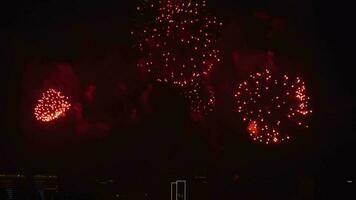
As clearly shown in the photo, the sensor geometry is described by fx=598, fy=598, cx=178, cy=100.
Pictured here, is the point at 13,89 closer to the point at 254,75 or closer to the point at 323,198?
the point at 254,75

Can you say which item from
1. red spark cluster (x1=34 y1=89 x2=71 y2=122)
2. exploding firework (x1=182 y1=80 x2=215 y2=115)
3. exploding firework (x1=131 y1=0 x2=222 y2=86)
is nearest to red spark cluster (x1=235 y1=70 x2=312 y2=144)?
exploding firework (x1=182 y1=80 x2=215 y2=115)

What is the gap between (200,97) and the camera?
13680 mm

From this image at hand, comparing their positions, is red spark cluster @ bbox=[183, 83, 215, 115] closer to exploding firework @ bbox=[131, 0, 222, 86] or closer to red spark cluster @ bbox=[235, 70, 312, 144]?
exploding firework @ bbox=[131, 0, 222, 86]

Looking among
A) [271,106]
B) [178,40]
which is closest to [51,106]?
[178,40]

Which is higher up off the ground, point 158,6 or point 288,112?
point 158,6

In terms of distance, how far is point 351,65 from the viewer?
13.7m

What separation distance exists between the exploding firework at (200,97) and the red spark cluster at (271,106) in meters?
0.63

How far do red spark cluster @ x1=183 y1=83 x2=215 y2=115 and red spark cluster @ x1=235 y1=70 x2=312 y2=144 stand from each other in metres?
0.63

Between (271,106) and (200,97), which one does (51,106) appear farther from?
(271,106)

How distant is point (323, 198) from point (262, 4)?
4.54 metres

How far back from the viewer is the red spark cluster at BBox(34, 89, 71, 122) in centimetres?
1408

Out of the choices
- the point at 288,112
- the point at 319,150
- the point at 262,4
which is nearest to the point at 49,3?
the point at 262,4

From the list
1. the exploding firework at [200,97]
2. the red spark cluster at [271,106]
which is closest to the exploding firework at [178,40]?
the exploding firework at [200,97]

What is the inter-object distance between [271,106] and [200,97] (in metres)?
1.73
